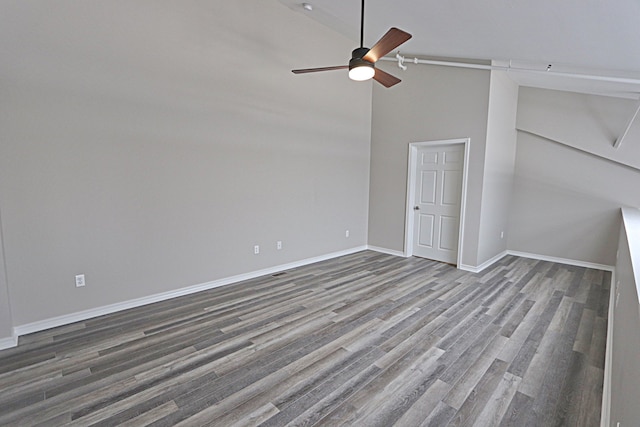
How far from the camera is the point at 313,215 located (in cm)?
531

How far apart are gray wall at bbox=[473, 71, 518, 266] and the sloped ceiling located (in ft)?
1.38

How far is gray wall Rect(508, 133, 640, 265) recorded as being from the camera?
16.8ft

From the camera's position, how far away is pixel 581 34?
2539 millimetres

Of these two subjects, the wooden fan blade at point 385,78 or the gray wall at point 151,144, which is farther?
the wooden fan blade at point 385,78

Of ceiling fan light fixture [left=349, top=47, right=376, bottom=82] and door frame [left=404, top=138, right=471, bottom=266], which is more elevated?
ceiling fan light fixture [left=349, top=47, right=376, bottom=82]

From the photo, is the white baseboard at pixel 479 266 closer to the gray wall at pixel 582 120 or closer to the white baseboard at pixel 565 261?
the white baseboard at pixel 565 261

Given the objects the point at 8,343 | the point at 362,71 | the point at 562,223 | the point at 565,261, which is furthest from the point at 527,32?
the point at 8,343

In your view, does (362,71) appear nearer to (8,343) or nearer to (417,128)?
(417,128)

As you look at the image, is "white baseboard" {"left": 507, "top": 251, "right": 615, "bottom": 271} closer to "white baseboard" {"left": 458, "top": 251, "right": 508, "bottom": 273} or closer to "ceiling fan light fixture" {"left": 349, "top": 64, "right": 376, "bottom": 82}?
"white baseboard" {"left": 458, "top": 251, "right": 508, "bottom": 273}

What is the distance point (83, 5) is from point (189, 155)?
5.44 feet

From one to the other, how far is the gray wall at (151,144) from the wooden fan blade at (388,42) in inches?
85.8

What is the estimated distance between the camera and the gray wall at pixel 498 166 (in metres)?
4.84

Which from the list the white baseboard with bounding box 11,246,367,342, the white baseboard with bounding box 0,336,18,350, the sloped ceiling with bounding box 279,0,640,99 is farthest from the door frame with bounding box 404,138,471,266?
the white baseboard with bounding box 0,336,18,350

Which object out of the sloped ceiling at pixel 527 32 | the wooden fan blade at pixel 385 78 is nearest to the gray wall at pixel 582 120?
the sloped ceiling at pixel 527 32
